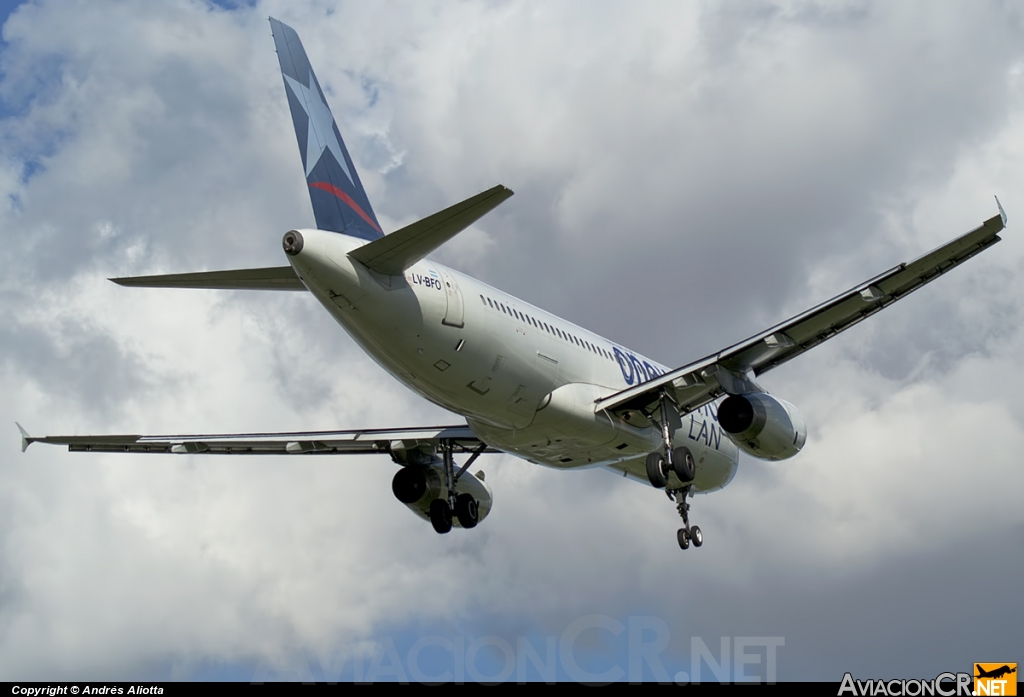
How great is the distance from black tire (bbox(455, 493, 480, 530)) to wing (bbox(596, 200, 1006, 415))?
560 centimetres

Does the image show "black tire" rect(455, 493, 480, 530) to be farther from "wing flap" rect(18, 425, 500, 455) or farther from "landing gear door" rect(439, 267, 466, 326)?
"landing gear door" rect(439, 267, 466, 326)

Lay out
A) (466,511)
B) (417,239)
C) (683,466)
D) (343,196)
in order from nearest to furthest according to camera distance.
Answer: (417,239), (343,196), (683,466), (466,511)

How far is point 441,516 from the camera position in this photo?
99.4 feet

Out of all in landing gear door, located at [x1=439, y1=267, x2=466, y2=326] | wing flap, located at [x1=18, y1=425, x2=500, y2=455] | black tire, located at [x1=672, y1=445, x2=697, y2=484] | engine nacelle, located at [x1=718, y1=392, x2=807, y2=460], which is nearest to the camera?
landing gear door, located at [x1=439, y1=267, x2=466, y2=326]

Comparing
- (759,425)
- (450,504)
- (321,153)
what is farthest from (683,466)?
(321,153)

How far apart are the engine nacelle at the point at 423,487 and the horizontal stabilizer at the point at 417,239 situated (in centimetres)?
991

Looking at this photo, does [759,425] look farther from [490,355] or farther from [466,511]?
[466,511]

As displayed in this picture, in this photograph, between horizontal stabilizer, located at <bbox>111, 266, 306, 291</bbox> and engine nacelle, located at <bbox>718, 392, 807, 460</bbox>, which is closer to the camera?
horizontal stabilizer, located at <bbox>111, 266, 306, 291</bbox>

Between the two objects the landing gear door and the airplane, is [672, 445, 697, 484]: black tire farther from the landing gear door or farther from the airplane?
the landing gear door

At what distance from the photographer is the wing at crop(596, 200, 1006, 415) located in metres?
24.6

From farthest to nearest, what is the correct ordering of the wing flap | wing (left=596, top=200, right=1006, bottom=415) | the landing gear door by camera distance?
the wing flap
wing (left=596, top=200, right=1006, bottom=415)
the landing gear door

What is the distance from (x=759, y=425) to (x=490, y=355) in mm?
7058

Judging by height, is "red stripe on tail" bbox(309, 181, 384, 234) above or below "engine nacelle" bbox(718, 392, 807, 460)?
above

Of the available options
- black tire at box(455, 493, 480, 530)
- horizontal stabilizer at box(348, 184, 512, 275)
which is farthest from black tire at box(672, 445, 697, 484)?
horizontal stabilizer at box(348, 184, 512, 275)
